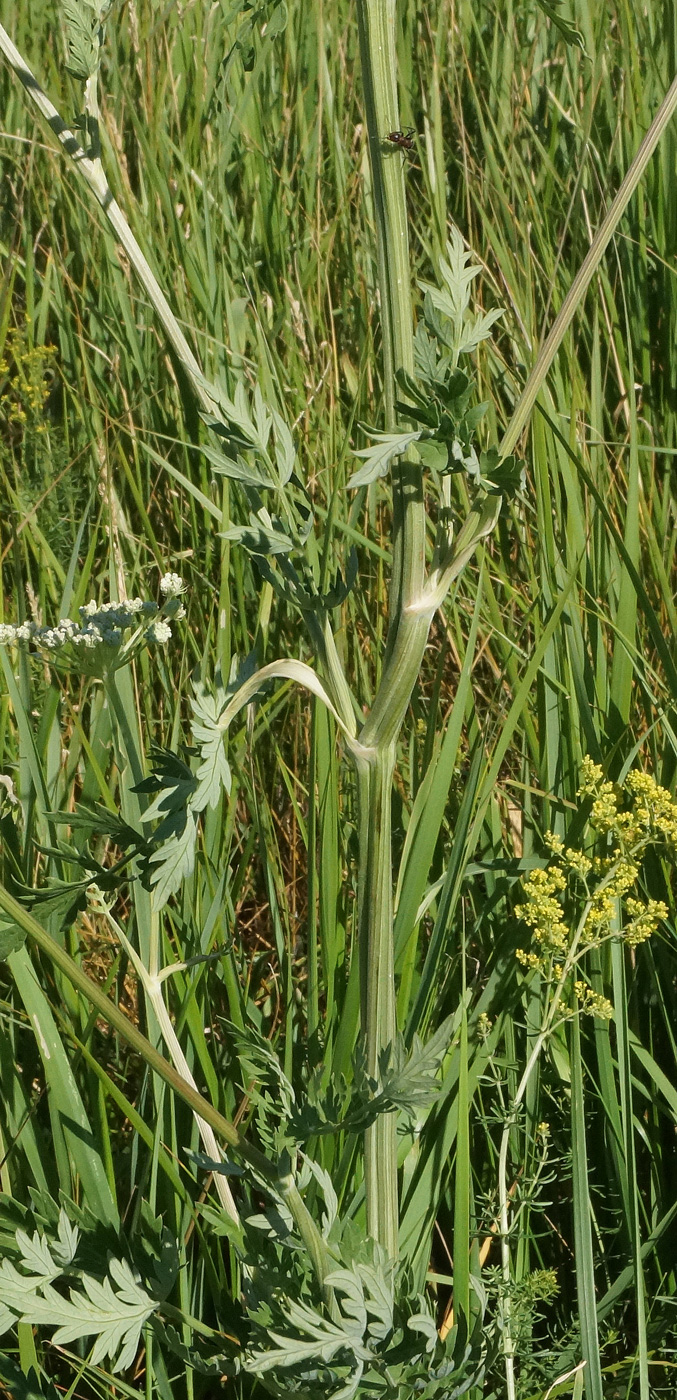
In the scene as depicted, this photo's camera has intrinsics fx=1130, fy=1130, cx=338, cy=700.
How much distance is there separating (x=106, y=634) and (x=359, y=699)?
80cm

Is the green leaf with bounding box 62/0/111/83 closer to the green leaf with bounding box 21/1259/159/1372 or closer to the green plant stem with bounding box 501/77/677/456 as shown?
the green plant stem with bounding box 501/77/677/456

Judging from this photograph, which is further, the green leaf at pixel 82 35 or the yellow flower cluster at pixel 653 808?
the yellow flower cluster at pixel 653 808

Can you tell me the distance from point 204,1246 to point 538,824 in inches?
26.9

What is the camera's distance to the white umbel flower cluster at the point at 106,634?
0.97 metres

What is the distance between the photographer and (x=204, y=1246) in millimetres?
1192

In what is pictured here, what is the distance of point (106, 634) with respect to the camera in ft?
3.18

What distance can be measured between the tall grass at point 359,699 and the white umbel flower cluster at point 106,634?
12 cm

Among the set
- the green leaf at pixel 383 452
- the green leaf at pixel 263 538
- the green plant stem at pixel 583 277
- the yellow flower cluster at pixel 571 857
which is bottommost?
the yellow flower cluster at pixel 571 857

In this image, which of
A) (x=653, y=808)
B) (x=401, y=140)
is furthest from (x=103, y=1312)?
(x=401, y=140)

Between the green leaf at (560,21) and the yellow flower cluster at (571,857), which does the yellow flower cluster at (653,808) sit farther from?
the green leaf at (560,21)

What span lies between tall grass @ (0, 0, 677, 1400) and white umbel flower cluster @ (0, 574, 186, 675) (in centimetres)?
12

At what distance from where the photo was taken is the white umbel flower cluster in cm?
97

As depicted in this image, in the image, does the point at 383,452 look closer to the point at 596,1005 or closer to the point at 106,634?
the point at 106,634

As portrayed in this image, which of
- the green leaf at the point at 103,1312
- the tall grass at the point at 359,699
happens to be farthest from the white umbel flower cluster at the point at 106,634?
the green leaf at the point at 103,1312
